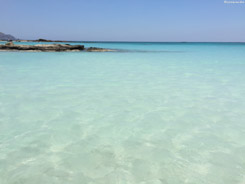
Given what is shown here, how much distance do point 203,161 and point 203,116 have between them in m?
2.52

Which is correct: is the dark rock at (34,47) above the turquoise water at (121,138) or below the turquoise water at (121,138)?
above

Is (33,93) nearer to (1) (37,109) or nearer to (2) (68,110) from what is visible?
(1) (37,109)

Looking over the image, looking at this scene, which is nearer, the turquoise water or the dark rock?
the turquoise water

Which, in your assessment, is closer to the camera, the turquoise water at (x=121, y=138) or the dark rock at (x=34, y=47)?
the turquoise water at (x=121, y=138)

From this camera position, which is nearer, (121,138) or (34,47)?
(121,138)

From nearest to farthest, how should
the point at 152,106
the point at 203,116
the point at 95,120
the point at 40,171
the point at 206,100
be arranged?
the point at 40,171 < the point at 95,120 < the point at 203,116 < the point at 152,106 < the point at 206,100

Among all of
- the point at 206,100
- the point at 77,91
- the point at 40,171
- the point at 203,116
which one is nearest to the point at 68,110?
the point at 77,91

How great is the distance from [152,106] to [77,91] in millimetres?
3421

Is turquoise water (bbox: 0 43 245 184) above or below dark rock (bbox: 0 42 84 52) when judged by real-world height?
below

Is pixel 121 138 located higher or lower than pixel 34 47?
lower

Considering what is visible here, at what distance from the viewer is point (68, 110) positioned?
6617 millimetres

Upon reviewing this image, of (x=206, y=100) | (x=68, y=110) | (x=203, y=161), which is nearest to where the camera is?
(x=203, y=161)

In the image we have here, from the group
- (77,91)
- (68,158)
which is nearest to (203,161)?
(68,158)

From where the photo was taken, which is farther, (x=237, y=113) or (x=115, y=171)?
(x=237, y=113)
